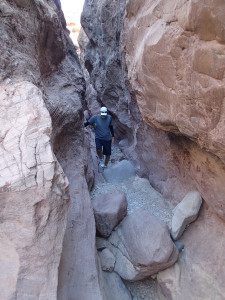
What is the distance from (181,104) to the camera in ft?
7.75

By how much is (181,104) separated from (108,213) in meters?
1.72

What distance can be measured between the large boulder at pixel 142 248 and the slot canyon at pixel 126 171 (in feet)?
0.04

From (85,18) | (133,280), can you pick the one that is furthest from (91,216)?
(85,18)

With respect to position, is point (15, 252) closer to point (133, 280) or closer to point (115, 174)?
point (133, 280)

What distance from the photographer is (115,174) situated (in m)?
4.65

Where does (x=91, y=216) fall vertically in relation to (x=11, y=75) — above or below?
below

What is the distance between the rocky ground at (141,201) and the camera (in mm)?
3090

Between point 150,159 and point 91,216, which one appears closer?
A: point 91,216

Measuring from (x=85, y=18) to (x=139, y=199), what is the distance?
18.7 ft

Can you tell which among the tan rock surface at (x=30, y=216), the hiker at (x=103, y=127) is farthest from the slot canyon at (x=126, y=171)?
the hiker at (x=103, y=127)

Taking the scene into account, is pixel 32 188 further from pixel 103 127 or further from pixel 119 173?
pixel 103 127

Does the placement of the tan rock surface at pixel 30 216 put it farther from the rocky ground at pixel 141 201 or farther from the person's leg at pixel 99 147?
the person's leg at pixel 99 147

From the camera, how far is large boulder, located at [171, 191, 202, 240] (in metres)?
3.11

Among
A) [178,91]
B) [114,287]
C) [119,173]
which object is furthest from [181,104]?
[119,173]
